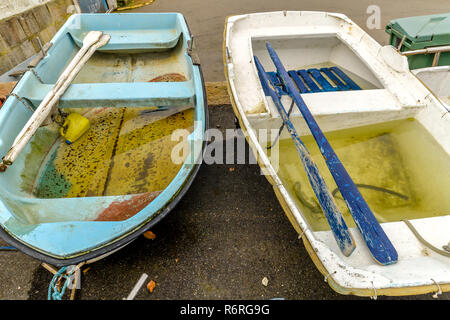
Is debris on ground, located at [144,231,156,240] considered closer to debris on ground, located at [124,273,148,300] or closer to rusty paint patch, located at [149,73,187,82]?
debris on ground, located at [124,273,148,300]

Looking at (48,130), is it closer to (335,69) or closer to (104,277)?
(104,277)

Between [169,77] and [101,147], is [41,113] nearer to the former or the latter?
[101,147]

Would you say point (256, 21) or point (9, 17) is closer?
point (256, 21)

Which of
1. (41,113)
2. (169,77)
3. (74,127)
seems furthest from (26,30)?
(41,113)

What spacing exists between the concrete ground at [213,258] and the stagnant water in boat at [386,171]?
56 cm

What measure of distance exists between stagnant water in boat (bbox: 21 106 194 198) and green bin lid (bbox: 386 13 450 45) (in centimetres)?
364

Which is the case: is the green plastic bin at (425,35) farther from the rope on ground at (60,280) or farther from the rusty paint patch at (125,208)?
the rope on ground at (60,280)

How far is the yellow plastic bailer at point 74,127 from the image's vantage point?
3000mm

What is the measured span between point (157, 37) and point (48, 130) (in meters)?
2.46

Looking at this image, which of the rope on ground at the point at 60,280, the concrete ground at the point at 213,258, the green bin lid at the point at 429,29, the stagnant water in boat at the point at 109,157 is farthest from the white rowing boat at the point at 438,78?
the rope on ground at the point at 60,280

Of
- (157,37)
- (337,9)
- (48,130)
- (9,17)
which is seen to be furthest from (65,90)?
(337,9)

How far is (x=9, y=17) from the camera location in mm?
4594
